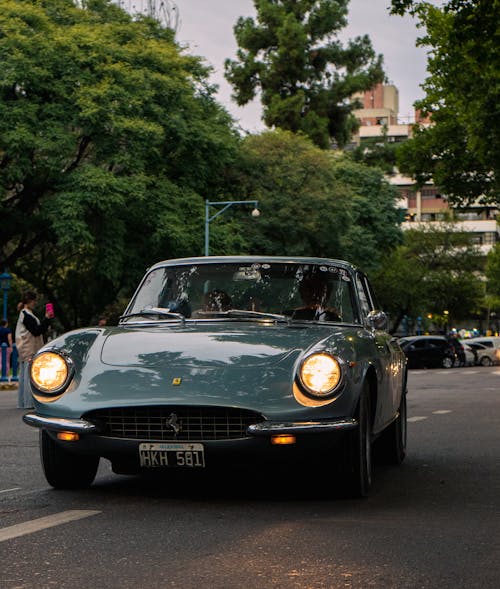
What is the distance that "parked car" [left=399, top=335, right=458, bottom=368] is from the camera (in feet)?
179

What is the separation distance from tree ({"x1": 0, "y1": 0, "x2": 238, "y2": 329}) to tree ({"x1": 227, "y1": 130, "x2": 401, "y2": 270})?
6.00m

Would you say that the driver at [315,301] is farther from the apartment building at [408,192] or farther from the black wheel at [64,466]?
the apartment building at [408,192]

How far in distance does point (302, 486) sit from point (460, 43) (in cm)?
1569

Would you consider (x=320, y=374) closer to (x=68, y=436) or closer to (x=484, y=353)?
(x=68, y=436)

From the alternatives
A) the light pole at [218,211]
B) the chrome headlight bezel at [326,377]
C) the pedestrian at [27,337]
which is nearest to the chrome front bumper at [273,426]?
the chrome headlight bezel at [326,377]

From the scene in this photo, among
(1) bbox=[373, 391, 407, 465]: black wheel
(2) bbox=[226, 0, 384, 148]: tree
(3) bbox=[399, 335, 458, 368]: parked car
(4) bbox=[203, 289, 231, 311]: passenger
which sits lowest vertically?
(3) bbox=[399, 335, 458, 368]: parked car

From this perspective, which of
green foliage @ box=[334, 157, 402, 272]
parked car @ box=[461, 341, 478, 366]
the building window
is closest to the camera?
green foliage @ box=[334, 157, 402, 272]

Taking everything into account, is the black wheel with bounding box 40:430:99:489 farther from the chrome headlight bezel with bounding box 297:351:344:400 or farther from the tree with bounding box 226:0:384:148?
the tree with bounding box 226:0:384:148

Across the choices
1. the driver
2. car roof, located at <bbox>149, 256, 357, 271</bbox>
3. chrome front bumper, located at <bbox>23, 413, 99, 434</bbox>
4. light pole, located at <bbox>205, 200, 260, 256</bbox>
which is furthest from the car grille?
light pole, located at <bbox>205, 200, 260, 256</bbox>

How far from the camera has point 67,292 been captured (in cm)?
5500

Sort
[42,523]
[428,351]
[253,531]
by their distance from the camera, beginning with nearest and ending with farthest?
1. [253,531]
2. [42,523]
3. [428,351]

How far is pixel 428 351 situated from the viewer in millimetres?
54938

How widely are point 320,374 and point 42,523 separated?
5.60 feet

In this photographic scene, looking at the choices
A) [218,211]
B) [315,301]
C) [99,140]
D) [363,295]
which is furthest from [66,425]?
[218,211]
